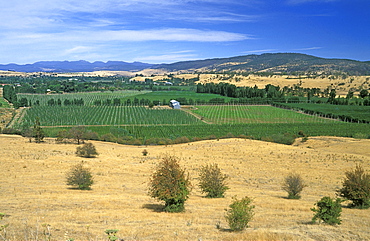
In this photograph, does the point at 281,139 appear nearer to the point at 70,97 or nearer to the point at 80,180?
the point at 80,180

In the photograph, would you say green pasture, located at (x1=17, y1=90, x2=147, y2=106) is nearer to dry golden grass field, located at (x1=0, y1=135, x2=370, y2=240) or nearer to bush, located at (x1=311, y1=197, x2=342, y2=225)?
dry golden grass field, located at (x1=0, y1=135, x2=370, y2=240)

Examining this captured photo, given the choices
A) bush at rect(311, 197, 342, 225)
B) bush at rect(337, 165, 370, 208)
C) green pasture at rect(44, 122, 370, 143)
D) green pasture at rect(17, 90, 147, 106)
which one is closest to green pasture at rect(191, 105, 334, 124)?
green pasture at rect(44, 122, 370, 143)

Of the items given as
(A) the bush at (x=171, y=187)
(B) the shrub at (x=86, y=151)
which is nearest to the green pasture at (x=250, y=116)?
(B) the shrub at (x=86, y=151)

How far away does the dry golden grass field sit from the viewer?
13398mm

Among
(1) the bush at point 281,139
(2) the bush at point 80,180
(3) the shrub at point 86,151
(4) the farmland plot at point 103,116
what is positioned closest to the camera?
(2) the bush at point 80,180

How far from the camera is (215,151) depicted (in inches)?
1969

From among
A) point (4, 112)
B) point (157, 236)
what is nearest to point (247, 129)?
point (157, 236)

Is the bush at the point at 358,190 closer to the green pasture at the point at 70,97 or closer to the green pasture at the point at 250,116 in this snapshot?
the green pasture at the point at 250,116

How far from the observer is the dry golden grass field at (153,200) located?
44.0ft

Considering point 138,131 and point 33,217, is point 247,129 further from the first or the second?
point 33,217

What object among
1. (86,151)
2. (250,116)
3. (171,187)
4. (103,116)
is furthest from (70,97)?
(171,187)

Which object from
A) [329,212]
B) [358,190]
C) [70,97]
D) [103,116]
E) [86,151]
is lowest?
[103,116]

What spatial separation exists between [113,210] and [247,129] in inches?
2448

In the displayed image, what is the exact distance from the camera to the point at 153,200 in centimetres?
2188
